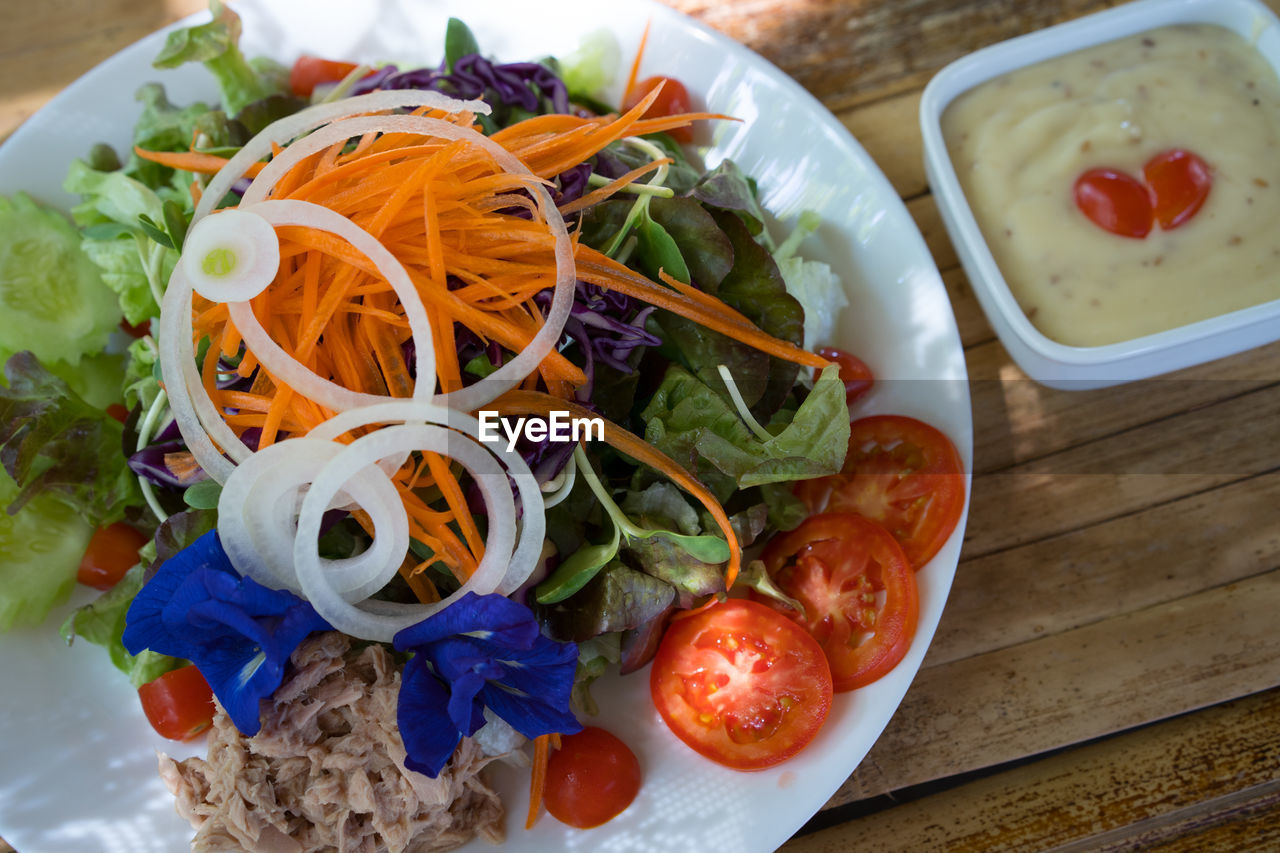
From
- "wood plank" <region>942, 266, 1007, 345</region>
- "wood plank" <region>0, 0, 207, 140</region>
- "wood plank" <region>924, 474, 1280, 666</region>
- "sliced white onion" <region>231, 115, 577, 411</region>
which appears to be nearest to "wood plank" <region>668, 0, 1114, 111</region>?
"wood plank" <region>942, 266, 1007, 345</region>

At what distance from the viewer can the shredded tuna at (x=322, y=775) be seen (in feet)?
5.27

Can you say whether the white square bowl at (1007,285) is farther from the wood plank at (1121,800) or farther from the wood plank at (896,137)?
the wood plank at (1121,800)

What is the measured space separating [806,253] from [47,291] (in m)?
1.79

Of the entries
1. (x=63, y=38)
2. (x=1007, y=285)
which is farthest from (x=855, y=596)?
(x=63, y=38)

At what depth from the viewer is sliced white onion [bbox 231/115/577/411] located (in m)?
1.58

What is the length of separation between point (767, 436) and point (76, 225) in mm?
1775

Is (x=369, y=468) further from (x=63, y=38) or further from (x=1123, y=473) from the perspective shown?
(x=63, y=38)

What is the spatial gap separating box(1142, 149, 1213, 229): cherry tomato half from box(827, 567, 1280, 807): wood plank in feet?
2.86

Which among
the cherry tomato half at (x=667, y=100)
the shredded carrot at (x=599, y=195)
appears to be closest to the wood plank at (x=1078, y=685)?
the shredded carrot at (x=599, y=195)

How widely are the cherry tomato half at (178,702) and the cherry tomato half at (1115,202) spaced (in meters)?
2.17

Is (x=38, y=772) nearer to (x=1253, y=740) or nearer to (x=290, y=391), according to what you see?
(x=290, y=391)

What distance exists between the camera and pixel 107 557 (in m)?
1.99

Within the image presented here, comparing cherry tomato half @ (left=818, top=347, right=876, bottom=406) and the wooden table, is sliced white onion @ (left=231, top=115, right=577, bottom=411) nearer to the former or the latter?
cherry tomato half @ (left=818, top=347, right=876, bottom=406)

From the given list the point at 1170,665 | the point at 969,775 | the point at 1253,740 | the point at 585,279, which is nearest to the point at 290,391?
the point at 585,279
